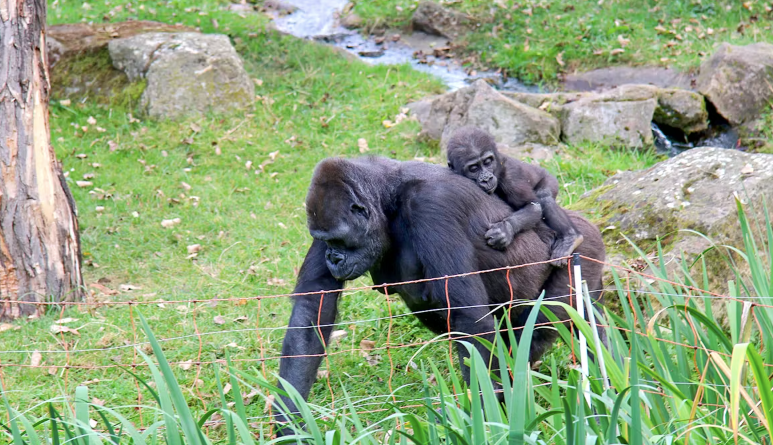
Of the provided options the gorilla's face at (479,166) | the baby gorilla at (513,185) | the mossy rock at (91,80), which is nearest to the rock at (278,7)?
the mossy rock at (91,80)

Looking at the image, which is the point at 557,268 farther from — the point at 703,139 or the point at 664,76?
the point at 664,76

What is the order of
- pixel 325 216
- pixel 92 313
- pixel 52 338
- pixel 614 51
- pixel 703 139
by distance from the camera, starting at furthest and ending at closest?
pixel 614 51 → pixel 703 139 → pixel 92 313 → pixel 52 338 → pixel 325 216

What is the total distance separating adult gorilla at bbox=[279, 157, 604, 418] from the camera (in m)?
3.48

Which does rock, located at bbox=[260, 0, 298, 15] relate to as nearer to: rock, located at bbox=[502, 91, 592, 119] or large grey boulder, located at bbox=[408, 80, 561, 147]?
rock, located at bbox=[502, 91, 592, 119]

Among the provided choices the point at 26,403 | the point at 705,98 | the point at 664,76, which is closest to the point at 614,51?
the point at 664,76

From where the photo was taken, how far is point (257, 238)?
6145 mm

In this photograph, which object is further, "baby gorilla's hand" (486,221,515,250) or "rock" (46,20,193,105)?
"rock" (46,20,193,105)

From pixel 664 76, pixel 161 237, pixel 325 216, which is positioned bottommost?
pixel 161 237

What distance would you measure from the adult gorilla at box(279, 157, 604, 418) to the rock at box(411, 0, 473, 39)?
7.36 m

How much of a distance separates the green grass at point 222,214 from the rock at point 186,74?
196 millimetres

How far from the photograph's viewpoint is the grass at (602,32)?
31.2 ft

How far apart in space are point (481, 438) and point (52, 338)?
3.39 metres

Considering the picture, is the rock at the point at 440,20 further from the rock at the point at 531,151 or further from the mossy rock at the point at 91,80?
the mossy rock at the point at 91,80

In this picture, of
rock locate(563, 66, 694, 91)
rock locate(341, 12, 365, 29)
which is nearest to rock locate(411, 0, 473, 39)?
rock locate(341, 12, 365, 29)
